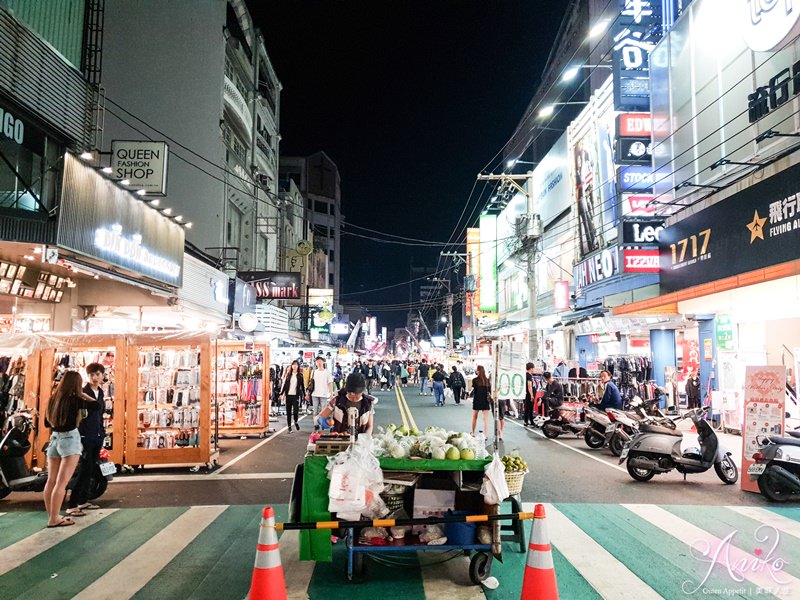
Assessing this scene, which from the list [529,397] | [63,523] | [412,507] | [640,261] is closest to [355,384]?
[412,507]

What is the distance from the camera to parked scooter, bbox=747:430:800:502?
812cm

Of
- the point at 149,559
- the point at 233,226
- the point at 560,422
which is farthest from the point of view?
the point at 233,226

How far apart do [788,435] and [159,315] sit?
16.4m

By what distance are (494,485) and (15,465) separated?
7.38 m

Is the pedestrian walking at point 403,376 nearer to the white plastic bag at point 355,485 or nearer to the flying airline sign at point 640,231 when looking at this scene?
the flying airline sign at point 640,231

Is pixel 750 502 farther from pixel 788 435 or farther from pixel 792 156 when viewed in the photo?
pixel 792 156

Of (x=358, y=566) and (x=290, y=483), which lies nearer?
(x=358, y=566)

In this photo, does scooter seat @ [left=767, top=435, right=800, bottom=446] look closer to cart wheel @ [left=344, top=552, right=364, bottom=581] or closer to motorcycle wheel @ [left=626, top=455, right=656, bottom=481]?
motorcycle wheel @ [left=626, top=455, right=656, bottom=481]

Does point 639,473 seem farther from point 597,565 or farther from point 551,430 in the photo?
point 551,430

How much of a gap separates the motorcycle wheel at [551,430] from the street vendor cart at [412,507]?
413 inches

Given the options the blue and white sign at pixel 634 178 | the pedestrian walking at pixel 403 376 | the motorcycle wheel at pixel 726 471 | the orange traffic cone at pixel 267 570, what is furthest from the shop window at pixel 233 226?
the orange traffic cone at pixel 267 570

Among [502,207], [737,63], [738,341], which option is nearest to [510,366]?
[738,341]

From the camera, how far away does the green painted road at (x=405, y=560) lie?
5.06 m

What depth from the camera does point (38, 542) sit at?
647 centimetres
